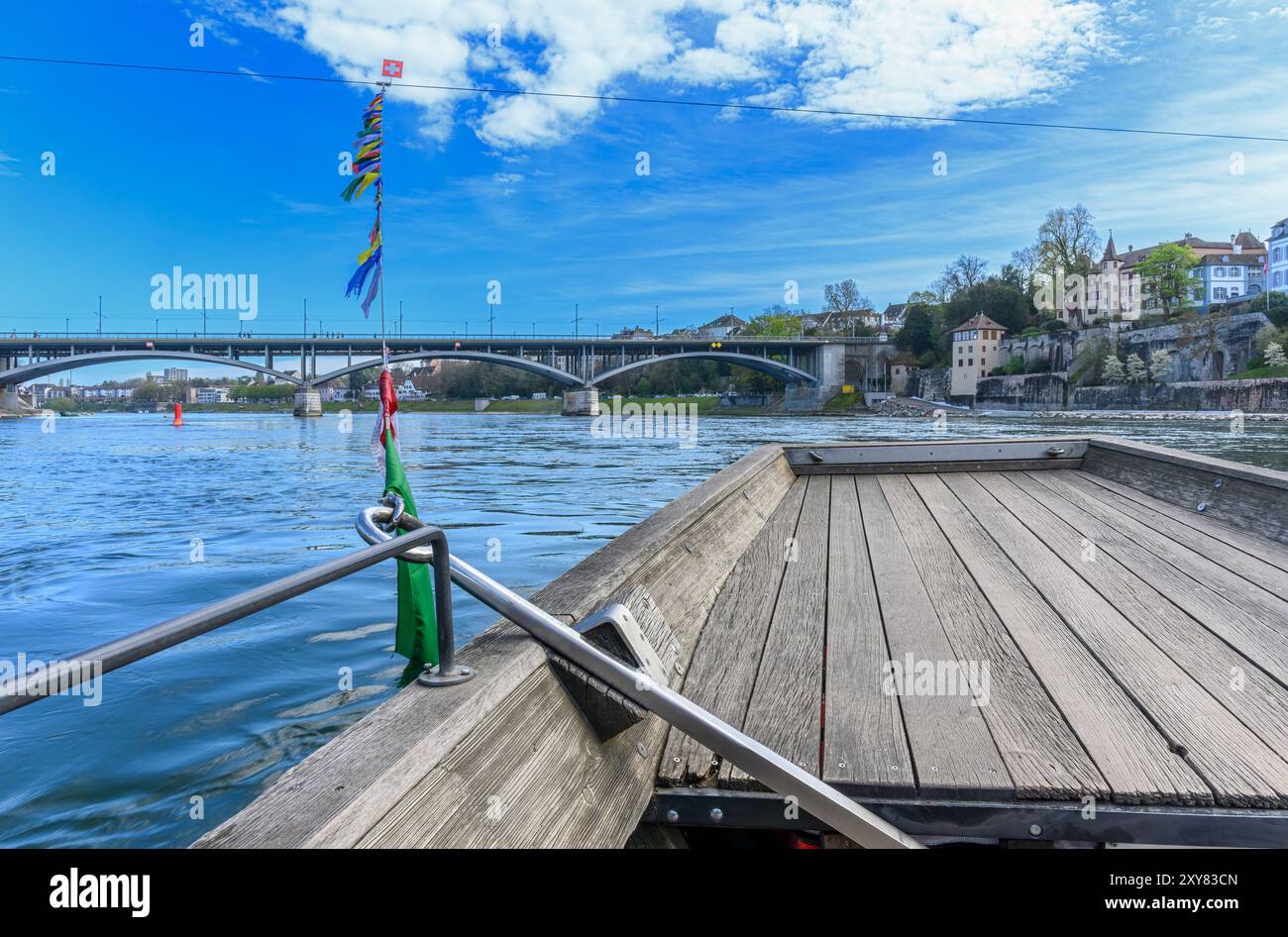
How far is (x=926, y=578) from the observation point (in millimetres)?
3248

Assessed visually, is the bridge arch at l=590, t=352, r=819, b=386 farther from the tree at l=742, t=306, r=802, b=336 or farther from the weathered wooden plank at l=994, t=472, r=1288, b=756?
the weathered wooden plank at l=994, t=472, r=1288, b=756

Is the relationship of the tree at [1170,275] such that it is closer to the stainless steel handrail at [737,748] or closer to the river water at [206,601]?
the river water at [206,601]

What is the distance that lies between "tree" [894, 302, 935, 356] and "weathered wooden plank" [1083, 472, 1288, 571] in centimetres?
8410

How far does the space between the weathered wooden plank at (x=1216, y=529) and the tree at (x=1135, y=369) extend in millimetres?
62099

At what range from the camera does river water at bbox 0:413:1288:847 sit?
11.0 ft

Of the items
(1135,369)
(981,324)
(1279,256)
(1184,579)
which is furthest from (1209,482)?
(1279,256)

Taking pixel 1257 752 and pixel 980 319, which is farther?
pixel 980 319

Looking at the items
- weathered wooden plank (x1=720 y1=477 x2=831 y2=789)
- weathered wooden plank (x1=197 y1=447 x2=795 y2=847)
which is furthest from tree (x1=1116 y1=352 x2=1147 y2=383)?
weathered wooden plank (x1=197 y1=447 x2=795 y2=847)
